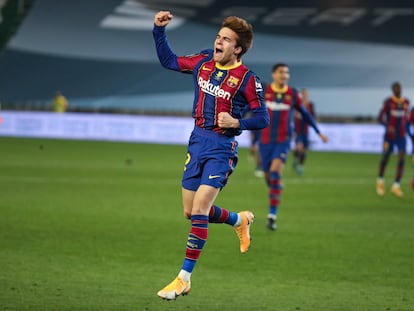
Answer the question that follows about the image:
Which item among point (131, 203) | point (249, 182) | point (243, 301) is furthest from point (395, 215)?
point (243, 301)

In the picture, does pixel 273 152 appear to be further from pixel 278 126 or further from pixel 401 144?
pixel 401 144

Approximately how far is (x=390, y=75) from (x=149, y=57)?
44.1 feet

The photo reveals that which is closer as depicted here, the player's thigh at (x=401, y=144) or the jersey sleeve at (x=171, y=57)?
the jersey sleeve at (x=171, y=57)

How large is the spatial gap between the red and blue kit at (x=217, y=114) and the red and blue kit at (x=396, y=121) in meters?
12.5

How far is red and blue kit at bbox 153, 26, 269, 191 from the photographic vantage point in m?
8.43

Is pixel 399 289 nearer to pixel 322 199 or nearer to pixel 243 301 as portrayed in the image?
pixel 243 301

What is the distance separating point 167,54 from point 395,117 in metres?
12.6

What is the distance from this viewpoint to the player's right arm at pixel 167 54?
8711mm

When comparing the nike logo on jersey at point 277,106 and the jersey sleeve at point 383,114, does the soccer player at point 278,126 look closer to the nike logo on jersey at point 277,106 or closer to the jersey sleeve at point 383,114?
the nike logo on jersey at point 277,106

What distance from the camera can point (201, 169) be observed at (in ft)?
28.0

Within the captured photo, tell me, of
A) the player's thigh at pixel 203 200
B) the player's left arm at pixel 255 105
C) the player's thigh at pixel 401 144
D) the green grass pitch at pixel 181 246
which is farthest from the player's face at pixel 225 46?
the player's thigh at pixel 401 144

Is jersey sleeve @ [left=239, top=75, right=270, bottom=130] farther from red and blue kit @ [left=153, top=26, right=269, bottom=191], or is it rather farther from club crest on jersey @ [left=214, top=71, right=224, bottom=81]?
club crest on jersey @ [left=214, top=71, right=224, bottom=81]

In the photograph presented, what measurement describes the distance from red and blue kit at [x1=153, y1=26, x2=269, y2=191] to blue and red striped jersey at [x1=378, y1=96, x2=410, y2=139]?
41.0ft

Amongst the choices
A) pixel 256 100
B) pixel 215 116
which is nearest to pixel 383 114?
pixel 256 100
